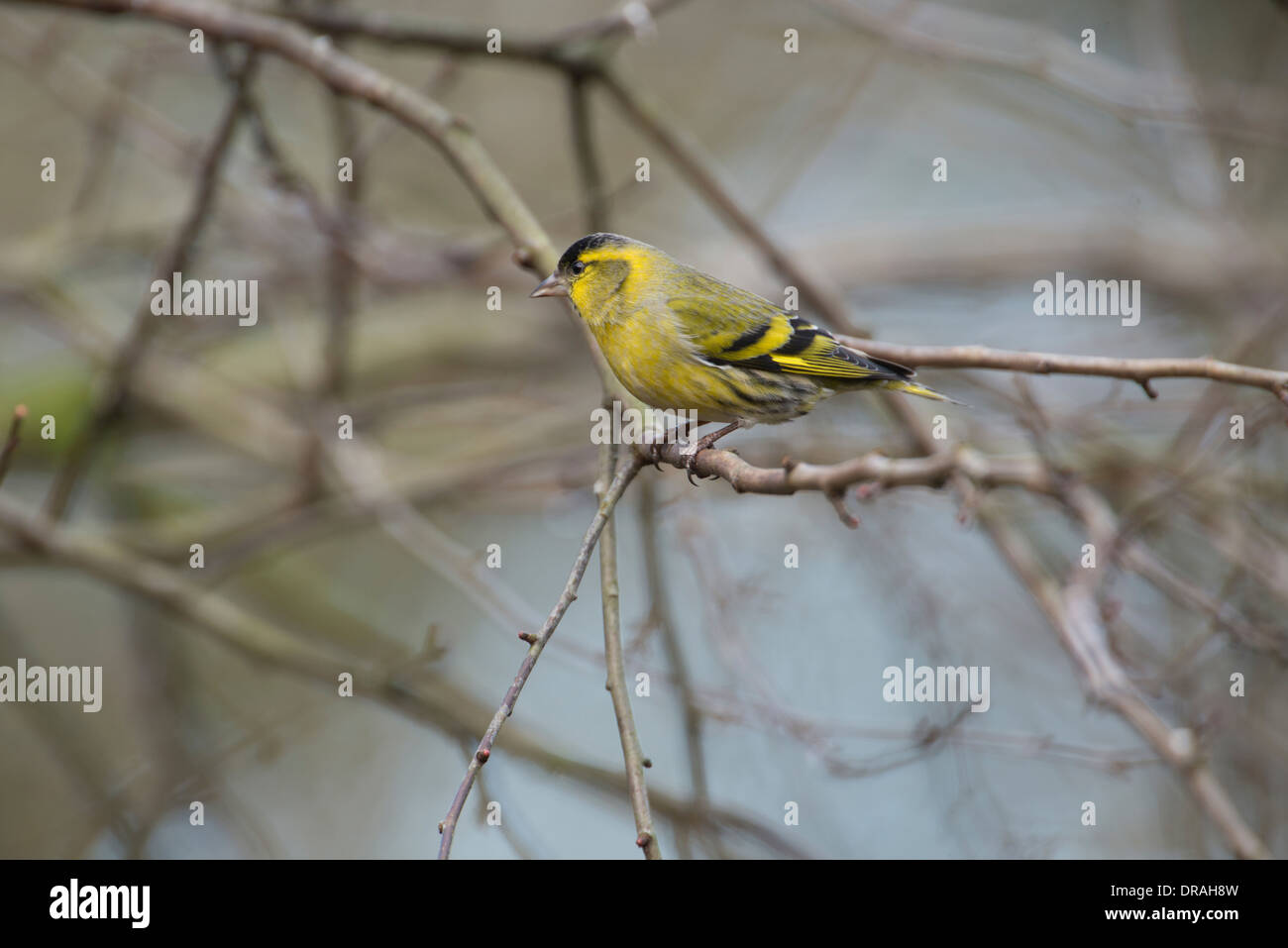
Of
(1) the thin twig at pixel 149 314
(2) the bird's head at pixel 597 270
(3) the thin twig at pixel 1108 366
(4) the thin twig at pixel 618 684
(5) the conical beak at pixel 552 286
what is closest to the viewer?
(4) the thin twig at pixel 618 684

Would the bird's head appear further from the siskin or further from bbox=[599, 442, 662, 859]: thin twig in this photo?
bbox=[599, 442, 662, 859]: thin twig

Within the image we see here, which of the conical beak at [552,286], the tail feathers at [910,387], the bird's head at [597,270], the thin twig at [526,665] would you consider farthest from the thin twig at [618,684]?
the tail feathers at [910,387]

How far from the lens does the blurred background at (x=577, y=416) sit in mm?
5121

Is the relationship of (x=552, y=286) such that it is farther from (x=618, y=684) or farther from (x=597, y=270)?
(x=618, y=684)

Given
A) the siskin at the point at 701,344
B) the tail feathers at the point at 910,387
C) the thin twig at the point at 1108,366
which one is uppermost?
the siskin at the point at 701,344

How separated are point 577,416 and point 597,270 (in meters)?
2.48

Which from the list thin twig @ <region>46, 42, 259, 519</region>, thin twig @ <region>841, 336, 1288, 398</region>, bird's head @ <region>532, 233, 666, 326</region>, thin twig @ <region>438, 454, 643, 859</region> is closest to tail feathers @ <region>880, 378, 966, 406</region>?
thin twig @ <region>841, 336, 1288, 398</region>

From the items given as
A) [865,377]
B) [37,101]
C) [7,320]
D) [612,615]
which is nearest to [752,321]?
[865,377]

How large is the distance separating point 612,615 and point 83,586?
31.8 feet

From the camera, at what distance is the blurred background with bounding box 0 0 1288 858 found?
512 cm

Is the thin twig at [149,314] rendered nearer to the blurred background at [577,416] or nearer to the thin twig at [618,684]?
the blurred background at [577,416]

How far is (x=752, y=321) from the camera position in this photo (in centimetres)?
485

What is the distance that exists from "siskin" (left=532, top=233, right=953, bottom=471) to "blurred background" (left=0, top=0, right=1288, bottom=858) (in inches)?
22.3

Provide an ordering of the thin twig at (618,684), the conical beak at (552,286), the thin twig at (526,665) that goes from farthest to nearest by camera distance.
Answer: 1. the conical beak at (552,286)
2. the thin twig at (618,684)
3. the thin twig at (526,665)
